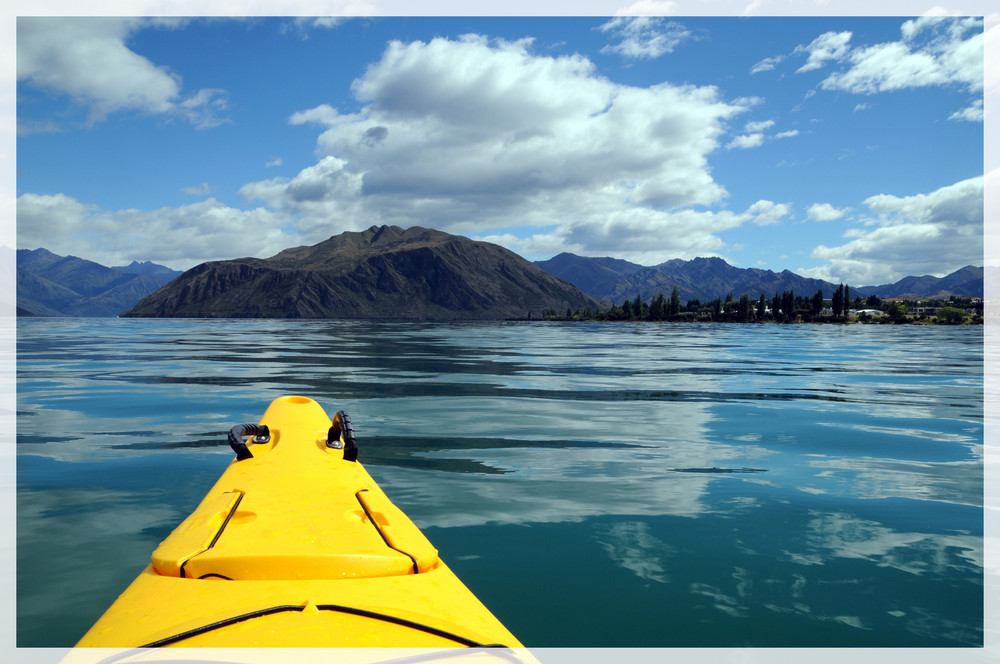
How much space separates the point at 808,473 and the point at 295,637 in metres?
10.9

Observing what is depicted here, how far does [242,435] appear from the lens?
25.6 ft

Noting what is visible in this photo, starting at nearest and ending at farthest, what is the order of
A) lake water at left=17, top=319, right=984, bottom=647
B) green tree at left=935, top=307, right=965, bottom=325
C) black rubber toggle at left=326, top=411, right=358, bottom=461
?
lake water at left=17, top=319, right=984, bottom=647
black rubber toggle at left=326, top=411, right=358, bottom=461
green tree at left=935, top=307, right=965, bottom=325

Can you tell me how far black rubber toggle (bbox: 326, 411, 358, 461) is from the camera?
287 inches

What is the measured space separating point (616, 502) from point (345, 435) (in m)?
4.58

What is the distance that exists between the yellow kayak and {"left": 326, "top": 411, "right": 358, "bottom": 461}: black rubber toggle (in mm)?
1081

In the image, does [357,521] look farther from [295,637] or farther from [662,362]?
[662,362]

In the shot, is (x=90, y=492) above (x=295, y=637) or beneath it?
beneath

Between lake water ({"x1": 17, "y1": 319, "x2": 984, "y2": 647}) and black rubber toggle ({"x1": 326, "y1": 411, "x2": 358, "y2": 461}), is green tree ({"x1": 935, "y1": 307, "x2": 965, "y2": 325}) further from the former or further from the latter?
black rubber toggle ({"x1": 326, "y1": 411, "x2": 358, "y2": 461})

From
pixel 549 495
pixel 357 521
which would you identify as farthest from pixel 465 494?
pixel 357 521

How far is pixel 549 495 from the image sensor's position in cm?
935

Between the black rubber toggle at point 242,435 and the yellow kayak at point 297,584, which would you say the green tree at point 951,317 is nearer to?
the black rubber toggle at point 242,435

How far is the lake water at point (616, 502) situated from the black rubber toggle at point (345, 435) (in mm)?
1621

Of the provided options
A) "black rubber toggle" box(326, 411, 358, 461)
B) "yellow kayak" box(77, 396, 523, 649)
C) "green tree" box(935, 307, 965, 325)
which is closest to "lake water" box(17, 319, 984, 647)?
"black rubber toggle" box(326, 411, 358, 461)

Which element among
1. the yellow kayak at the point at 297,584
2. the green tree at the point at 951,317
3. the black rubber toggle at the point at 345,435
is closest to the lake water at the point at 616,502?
the black rubber toggle at the point at 345,435
